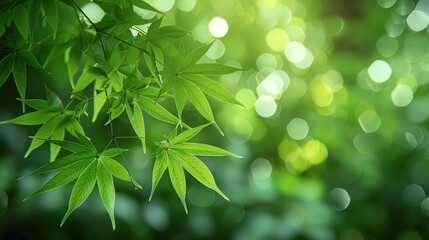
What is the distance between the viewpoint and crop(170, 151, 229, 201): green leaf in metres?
0.48

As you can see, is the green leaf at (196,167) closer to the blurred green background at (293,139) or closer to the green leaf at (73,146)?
the green leaf at (73,146)

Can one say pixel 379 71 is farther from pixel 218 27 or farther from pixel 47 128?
pixel 47 128

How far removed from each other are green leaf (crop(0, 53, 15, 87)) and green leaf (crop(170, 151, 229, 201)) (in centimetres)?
16

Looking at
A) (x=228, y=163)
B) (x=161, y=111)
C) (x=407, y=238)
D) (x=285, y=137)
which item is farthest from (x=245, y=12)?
(x=161, y=111)

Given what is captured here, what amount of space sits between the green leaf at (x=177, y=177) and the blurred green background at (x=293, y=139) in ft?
2.62

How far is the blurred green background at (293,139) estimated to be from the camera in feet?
4.50

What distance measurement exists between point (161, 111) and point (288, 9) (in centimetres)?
153

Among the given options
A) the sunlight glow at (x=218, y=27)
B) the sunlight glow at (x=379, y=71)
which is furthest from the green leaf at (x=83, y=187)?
the sunlight glow at (x=379, y=71)

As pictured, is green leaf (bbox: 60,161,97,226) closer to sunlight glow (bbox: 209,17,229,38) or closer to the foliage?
the foliage

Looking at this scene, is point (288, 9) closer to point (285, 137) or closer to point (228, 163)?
point (285, 137)

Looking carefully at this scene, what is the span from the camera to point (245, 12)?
185 cm

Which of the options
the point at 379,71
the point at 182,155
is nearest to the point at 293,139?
the point at 379,71

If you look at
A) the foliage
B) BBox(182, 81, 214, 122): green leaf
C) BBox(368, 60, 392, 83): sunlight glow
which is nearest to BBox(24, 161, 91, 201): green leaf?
the foliage

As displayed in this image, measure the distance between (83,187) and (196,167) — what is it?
10cm
